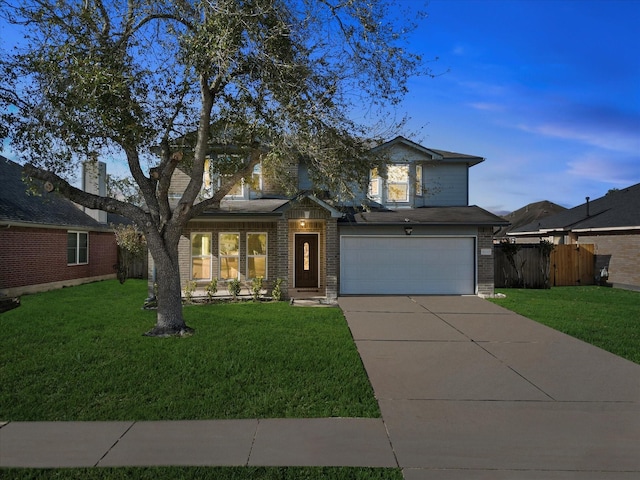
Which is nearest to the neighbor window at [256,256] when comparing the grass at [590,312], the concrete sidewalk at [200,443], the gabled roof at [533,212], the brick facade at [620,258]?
the grass at [590,312]

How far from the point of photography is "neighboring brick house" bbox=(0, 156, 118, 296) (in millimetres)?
14578

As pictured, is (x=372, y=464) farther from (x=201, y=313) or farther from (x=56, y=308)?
(x=56, y=308)

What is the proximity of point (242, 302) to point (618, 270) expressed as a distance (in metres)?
16.8

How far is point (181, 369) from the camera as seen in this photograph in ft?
21.3

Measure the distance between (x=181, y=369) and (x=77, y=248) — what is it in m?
15.4

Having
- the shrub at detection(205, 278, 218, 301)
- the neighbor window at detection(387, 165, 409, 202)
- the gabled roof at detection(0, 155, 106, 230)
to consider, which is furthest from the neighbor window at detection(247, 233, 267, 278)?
the gabled roof at detection(0, 155, 106, 230)

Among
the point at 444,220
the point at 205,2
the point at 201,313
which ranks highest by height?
the point at 205,2

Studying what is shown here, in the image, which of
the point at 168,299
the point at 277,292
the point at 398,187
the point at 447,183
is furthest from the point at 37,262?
the point at 447,183

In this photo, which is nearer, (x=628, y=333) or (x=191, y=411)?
(x=191, y=411)

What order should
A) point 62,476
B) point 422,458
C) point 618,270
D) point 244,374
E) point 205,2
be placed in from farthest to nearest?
point 618,270 < point 205,2 < point 244,374 < point 422,458 < point 62,476

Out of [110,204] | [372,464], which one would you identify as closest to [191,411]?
[372,464]

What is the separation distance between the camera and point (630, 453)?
3.97 metres

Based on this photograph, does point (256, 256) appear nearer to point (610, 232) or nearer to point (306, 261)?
point (306, 261)

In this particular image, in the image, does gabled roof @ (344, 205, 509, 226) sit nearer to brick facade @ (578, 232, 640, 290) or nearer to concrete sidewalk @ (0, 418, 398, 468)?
brick facade @ (578, 232, 640, 290)
